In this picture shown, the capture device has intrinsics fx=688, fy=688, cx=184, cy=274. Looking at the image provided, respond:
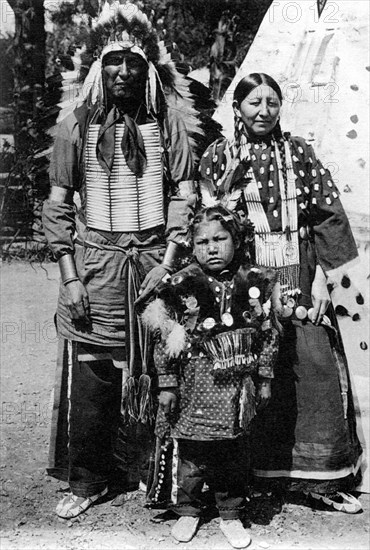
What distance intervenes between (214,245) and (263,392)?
0.64m

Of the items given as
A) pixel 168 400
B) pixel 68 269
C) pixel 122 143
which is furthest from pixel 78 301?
pixel 122 143

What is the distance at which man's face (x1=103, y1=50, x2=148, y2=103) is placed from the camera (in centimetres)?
286

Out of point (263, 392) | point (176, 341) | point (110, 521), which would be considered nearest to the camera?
point (176, 341)

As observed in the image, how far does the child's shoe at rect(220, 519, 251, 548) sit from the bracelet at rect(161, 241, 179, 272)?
3.60 ft

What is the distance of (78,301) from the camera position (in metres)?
2.91

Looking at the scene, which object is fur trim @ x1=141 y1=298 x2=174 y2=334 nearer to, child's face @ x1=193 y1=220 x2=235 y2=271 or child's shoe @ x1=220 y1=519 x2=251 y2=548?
child's face @ x1=193 y1=220 x2=235 y2=271

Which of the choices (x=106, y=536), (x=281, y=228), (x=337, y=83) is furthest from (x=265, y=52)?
(x=106, y=536)

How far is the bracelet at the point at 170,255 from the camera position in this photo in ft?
9.56

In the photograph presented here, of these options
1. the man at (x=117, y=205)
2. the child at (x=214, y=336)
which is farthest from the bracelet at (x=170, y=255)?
the child at (x=214, y=336)

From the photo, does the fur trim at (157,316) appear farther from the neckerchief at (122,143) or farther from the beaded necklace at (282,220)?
the neckerchief at (122,143)

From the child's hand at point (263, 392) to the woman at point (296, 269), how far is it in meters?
0.24

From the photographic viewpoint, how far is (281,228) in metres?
2.94

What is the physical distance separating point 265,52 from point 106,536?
238cm

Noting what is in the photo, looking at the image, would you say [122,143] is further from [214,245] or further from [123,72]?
[214,245]
